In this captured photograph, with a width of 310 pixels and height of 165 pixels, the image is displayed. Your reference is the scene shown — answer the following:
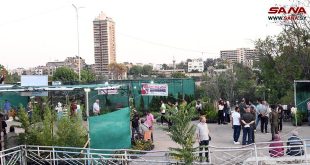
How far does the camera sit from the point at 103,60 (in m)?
139

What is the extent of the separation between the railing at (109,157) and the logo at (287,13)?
1396 centimetres

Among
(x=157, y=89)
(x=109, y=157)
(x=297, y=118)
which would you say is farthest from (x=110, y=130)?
(x=157, y=89)

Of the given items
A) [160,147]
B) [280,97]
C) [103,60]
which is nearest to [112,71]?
[103,60]

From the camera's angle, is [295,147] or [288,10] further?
[288,10]

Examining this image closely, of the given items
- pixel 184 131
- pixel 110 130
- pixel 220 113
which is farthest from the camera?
pixel 220 113

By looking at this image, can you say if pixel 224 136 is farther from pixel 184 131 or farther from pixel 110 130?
pixel 184 131

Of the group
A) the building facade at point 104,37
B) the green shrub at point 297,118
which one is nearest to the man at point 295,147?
the green shrub at point 297,118

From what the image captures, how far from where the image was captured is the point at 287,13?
26984 millimetres

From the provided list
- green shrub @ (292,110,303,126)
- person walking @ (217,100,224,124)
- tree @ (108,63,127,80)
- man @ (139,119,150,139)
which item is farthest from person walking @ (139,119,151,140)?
tree @ (108,63,127,80)

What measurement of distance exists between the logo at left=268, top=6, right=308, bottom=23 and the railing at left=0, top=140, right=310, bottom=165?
45.8 feet

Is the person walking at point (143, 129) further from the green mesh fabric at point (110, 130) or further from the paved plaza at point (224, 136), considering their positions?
the green mesh fabric at point (110, 130)

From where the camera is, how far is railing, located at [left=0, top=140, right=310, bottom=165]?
12.4m

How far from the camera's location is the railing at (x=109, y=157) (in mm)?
12391

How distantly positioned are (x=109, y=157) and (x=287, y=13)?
1714 centimetres
